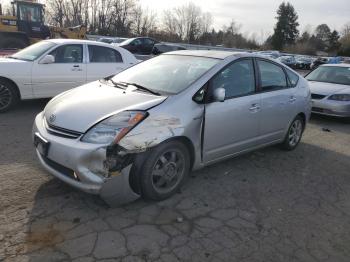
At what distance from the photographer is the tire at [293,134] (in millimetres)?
5801

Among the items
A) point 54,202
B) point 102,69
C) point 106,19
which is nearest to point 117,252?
point 54,202

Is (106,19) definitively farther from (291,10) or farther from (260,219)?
(260,219)

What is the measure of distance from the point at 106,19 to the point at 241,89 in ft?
221

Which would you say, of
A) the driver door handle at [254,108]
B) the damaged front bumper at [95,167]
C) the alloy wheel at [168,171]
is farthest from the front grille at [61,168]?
the driver door handle at [254,108]

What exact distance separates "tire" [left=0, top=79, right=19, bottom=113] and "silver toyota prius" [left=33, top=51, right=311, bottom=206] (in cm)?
329

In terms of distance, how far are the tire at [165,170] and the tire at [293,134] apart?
2514mm

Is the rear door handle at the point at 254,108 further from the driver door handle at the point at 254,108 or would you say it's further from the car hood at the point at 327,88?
the car hood at the point at 327,88

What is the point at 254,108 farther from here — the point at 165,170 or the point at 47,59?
the point at 47,59

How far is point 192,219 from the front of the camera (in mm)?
3510

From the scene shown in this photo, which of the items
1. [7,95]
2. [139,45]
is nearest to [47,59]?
[7,95]

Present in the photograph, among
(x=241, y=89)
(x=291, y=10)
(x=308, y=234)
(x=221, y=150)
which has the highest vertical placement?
(x=291, y=10)

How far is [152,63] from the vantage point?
4.89 m

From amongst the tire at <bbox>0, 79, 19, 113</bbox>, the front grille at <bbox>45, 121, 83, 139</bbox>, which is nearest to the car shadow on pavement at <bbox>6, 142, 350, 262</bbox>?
the front grille at <bbox>45, 121, 83, 139</bbox>

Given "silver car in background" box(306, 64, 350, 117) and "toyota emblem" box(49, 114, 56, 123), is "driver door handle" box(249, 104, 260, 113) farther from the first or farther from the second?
"silver car in background" box(306, 64, 350, 117)
